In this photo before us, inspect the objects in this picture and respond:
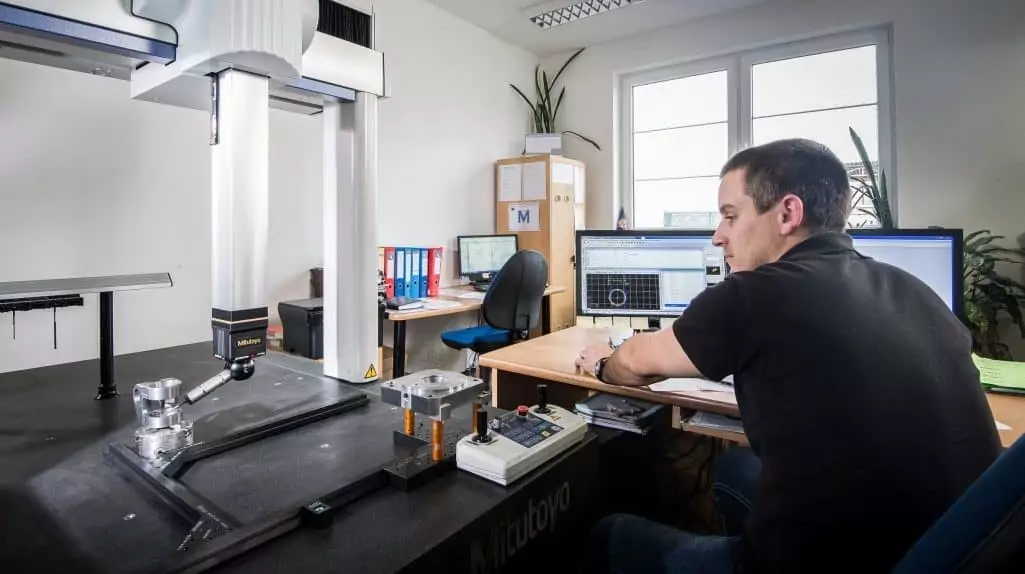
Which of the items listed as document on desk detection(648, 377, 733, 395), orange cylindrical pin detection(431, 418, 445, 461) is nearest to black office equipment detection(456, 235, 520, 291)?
document on desk detection(648, 377, 733, 395)

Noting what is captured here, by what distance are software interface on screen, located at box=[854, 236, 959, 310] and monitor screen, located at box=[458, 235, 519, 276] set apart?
2.54 meters

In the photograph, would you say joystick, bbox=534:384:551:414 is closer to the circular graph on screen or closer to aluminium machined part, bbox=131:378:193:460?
aluminium machined part, bbox=131:378:193:460

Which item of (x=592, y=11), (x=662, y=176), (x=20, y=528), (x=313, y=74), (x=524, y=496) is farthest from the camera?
(x=662, y=176)

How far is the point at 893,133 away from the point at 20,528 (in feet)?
13.9

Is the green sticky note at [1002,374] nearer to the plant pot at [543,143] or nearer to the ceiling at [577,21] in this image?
the ceiling at [577,21]

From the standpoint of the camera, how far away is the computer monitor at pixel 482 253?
12.5 ft

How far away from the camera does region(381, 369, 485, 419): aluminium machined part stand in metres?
0.73

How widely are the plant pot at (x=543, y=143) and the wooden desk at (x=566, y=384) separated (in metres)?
2.49

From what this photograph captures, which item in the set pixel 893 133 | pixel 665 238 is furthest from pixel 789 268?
→ pixel 893 133

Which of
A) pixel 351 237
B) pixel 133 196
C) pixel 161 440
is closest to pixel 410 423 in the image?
pixel 161 440

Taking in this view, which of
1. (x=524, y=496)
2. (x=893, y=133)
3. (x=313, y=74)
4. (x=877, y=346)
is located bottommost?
(x=524, y=496)

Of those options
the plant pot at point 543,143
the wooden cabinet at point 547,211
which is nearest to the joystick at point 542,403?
the wooden cabinet at point 547,211

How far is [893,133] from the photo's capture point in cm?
339

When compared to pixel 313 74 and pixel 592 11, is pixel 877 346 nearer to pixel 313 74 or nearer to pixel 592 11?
pixel 313 74
